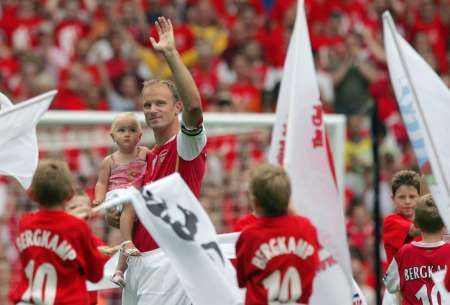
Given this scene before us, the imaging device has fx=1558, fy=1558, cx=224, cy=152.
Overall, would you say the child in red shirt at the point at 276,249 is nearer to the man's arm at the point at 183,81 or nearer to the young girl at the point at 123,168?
the man's arm at the point at 183,81

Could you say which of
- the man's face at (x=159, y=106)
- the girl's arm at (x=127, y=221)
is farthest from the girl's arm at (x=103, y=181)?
the man's face at (x=159, y=106)

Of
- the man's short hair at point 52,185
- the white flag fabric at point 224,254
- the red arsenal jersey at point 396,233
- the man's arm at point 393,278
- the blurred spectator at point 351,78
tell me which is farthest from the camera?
the blurred spectator at point 351,78

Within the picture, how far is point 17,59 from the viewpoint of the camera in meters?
16.5

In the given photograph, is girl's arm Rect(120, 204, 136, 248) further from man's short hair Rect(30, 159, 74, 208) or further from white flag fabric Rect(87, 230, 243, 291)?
man's short hair Rect(30, 159, 74, 208)

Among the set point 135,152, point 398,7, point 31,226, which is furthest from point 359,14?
point 31,226

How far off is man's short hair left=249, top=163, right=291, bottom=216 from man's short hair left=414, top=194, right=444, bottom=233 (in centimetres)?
126

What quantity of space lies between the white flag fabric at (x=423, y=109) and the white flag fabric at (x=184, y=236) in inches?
47.7

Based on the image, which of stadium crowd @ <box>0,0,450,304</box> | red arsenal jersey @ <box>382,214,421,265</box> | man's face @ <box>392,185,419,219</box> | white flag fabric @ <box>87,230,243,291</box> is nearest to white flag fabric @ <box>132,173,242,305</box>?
white flag fabric @ <box>87,230,243,291</box>

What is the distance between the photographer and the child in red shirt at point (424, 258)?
870 cm

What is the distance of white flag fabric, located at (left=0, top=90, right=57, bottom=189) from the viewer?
8867 mm

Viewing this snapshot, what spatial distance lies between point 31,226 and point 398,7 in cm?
1197

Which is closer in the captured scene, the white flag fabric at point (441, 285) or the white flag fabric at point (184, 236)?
the white flag fabric at point (184, 236)

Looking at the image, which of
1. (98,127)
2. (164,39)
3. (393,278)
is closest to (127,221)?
(164,39)

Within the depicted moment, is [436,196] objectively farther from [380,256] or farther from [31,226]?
[380,256]
